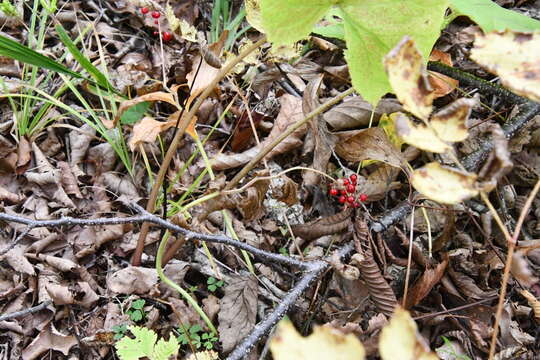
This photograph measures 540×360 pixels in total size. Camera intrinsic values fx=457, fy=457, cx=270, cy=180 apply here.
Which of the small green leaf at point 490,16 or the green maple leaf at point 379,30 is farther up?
the green maple leaf at point 379,30

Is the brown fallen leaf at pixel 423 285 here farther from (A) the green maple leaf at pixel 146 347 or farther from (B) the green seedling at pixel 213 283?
(A) the green maple leaf at pixel 146 347

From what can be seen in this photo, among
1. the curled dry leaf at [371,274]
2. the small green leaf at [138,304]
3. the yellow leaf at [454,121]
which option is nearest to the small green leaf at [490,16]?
the curled dry leaf at [371,274]

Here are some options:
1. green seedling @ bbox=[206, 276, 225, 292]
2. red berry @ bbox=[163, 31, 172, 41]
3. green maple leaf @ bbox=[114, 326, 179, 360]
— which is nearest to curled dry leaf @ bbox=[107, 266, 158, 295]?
green seedling @ bbox=[206, 276, 225, 292]

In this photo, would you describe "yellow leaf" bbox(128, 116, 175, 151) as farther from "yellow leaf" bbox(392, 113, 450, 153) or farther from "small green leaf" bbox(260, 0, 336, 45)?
"yellow leaf" bbox(392, 113, 450, 153)

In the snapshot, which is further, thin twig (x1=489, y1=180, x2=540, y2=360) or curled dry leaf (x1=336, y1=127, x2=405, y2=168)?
curled dry leaf (x1=336, y1=127, x2=405, y2=168)

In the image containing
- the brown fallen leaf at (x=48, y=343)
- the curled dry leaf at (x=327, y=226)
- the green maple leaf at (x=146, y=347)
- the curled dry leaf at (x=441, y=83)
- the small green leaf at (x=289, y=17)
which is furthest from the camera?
the curled dry leaf at (x=441, y=83)

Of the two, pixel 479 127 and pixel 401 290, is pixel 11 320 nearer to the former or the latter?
pixel 401 290
